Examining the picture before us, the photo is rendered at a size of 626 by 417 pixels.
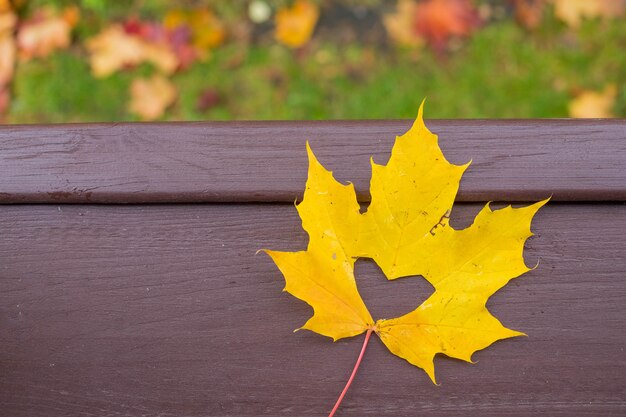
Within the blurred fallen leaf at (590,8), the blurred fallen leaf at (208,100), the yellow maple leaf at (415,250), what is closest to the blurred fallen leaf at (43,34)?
the blurred fallen leaf at (208,100)

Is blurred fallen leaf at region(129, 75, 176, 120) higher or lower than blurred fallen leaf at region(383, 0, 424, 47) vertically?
lower

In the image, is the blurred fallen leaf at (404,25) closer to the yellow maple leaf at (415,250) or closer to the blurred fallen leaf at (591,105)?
the blurred fallen leaf at (591,105)

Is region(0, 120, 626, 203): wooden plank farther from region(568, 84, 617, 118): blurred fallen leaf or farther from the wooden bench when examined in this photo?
region(568, 84, 617, 118): blurred fallen leaf

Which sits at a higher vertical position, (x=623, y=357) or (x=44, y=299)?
(x=44, y=299)

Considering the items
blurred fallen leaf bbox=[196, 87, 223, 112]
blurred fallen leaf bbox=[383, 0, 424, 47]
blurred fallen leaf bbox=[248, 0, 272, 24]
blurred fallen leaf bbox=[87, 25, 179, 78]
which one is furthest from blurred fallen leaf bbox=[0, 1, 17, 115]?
blurred fallen leaf bbox=[383, 0, 424, 47]

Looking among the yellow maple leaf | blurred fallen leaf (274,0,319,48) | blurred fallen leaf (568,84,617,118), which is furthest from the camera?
blurred fallen leaf (274,0,319,48)

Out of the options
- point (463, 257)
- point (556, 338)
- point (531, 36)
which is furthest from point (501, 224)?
point (531, 36)

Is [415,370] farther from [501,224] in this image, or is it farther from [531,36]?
[531,36]
